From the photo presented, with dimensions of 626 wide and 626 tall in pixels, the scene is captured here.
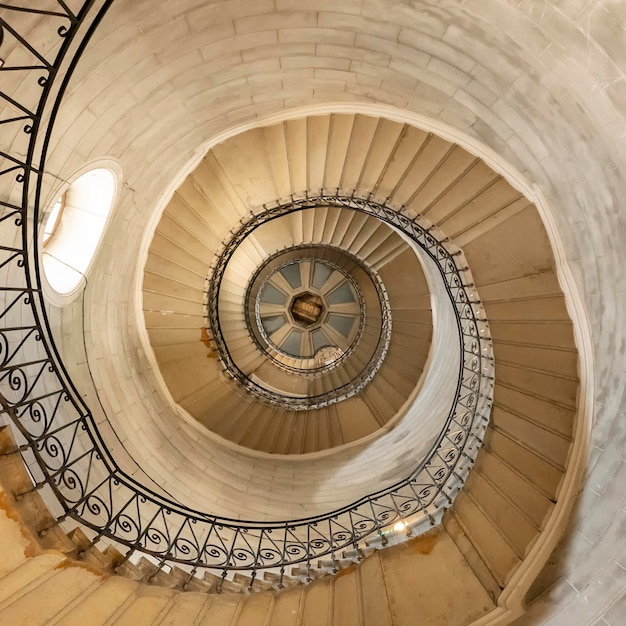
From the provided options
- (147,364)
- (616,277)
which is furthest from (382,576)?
(147,364)

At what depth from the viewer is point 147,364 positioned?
7824 mm

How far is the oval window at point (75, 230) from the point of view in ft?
17.5

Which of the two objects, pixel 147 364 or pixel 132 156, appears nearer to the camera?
pixel 132 156

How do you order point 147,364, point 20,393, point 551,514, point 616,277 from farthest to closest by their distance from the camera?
point 147,364 → point 551,514 → point 20,393 → point 616,277

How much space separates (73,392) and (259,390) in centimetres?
541

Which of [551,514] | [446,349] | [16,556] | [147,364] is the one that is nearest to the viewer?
[16,556]

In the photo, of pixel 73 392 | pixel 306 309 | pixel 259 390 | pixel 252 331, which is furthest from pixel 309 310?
pixel 73 392

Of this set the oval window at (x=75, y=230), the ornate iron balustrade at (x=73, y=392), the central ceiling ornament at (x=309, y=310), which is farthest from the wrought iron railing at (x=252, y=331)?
the central ceiling ornament at (x=309, y=310)

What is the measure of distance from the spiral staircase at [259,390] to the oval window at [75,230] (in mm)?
273

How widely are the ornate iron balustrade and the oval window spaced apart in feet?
2.43

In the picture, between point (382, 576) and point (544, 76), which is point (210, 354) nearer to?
point (382, 576)

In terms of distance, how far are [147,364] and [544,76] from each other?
7.60 meters

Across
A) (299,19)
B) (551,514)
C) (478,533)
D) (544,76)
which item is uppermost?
(299,19)

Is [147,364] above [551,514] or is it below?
above
